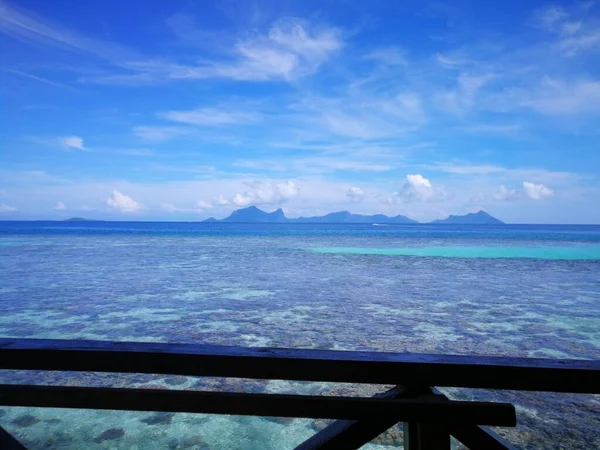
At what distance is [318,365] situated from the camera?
1.66 m

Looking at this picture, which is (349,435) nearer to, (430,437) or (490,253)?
(430,437)

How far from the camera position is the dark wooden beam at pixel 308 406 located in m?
1.63

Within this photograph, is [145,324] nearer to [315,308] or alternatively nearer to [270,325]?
[270,325]

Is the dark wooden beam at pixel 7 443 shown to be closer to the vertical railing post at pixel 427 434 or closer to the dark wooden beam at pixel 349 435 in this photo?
the dark wooden beam at pixel 349 435

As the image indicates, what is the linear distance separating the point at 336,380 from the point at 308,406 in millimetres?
170

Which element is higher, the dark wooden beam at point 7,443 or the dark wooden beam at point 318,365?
the dark wooden beam at point 318,365

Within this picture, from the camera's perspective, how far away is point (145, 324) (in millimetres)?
8984

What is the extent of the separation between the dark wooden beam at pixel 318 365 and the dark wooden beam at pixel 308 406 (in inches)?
3.5

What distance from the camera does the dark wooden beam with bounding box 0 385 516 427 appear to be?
5.36ft

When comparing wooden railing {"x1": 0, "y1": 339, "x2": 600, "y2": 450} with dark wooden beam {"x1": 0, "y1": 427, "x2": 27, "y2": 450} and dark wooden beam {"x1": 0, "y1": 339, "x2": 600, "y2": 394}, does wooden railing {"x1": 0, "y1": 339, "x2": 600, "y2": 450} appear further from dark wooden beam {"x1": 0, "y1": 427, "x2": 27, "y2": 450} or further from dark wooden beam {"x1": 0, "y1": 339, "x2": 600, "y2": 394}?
dark wooden beam {"x1": 0, "y1": 427, "x2": 27, "y2": 450}

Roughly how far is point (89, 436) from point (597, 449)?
576 centimetres

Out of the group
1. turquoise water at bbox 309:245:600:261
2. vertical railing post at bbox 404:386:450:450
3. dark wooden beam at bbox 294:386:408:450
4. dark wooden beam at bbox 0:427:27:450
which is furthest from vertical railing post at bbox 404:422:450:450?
turquoise water at bbox 309:245:600:261

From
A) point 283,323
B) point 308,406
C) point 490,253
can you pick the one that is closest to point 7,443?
point 308,406

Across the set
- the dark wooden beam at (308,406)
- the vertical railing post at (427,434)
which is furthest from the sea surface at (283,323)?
the dark wooden beam at (308,406)
